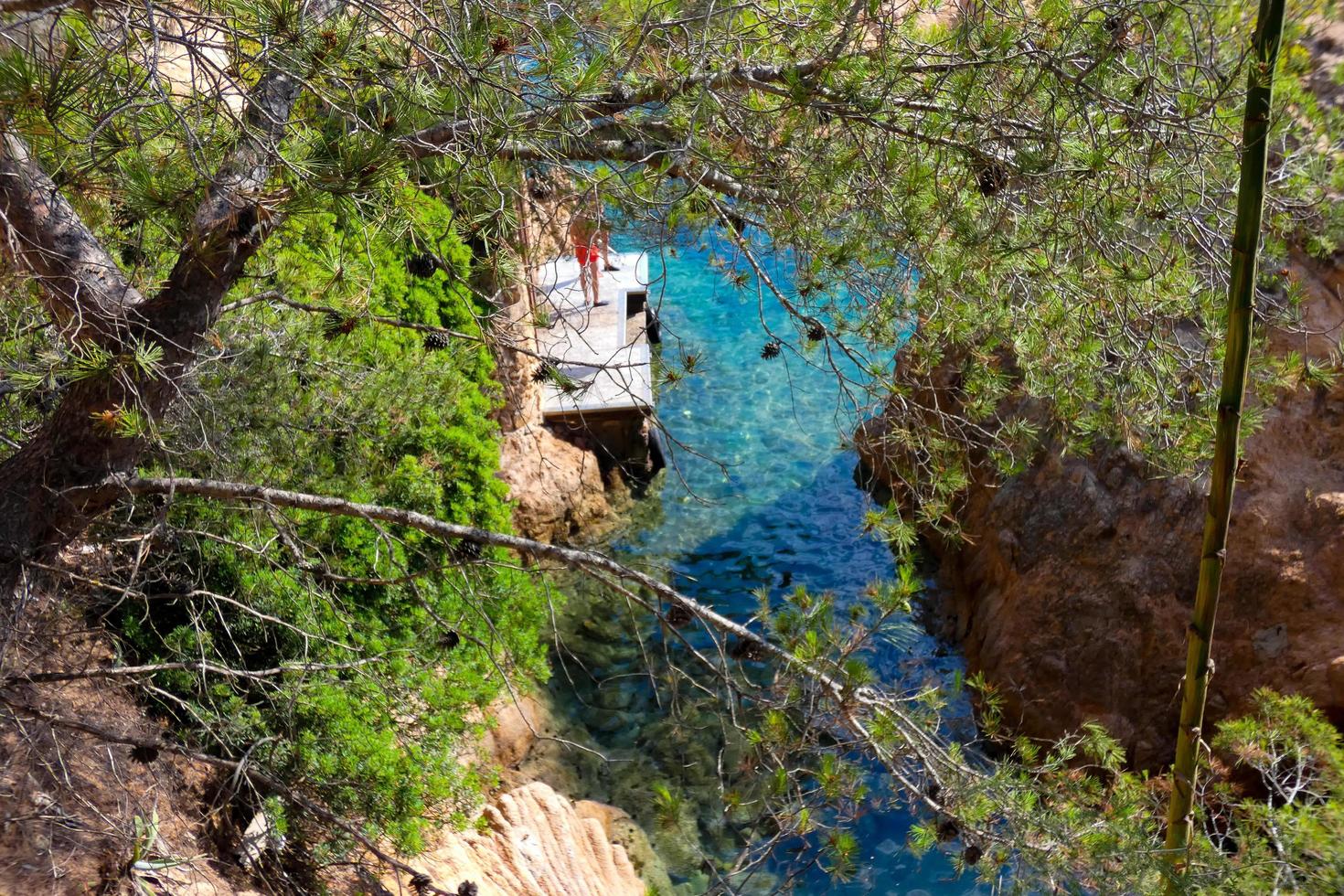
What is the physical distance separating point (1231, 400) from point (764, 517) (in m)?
8.11

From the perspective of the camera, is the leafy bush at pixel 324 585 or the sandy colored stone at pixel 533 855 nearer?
the leafy bush at pixel 324 585

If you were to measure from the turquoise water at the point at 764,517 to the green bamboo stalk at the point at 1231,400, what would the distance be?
4533 mm

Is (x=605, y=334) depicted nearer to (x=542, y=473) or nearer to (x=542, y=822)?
(x=542, y=473)

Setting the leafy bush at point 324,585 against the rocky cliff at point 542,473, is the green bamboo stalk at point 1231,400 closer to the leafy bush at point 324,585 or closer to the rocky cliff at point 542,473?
the leafy bush at point 324,585

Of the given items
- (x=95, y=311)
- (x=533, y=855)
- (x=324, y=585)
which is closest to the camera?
(x=95, y=311)

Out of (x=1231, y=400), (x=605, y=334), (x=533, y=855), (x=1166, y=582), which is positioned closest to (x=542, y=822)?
(x=533, y=855)

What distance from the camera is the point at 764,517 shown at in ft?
33.1

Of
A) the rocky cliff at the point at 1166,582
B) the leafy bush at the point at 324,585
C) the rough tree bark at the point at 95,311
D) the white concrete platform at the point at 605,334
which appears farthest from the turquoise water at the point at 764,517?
the rough tree bark at the point at 95,311

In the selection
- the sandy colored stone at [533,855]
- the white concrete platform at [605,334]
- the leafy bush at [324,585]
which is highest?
the white concrete platform at [605,334]

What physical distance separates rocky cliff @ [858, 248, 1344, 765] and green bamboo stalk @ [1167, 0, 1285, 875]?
381 centimetres

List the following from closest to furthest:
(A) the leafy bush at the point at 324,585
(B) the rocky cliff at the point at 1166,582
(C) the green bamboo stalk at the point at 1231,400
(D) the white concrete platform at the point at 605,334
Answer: (C) the green bamboo stalk at the point at 1231,400
(A) the leafy bush at the point at 324,585
(B) the rocky cliff at the point at 1166,582
(D) the white concrete platform at the point at 605,334

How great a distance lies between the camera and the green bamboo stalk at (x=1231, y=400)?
73.4 inches

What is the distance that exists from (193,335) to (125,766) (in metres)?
1.67

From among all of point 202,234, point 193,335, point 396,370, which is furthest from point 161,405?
point 396,370
